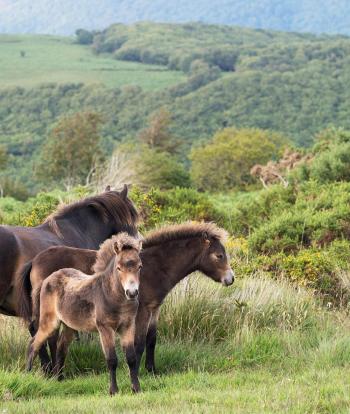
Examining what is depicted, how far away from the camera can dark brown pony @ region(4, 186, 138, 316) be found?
812 cm

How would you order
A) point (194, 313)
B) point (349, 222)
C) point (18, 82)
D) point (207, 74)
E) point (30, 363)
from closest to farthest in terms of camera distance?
point (30, 363) < point (194, 313) < point (349, 222) < point (207, 74) < point (18, 82)

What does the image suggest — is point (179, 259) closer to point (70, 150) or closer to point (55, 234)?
point (55, 234)

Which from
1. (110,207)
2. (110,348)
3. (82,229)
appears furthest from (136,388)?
(110,207)

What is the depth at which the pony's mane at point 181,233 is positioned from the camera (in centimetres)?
783

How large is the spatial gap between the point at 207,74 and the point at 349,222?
113 m

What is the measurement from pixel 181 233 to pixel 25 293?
5.61ft

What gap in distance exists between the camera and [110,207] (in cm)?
933

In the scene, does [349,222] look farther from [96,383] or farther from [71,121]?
[71,121]

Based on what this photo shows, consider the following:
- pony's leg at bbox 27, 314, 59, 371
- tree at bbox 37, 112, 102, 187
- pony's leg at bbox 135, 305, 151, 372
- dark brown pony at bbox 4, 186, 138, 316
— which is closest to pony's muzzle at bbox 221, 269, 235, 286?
pony's leg at bbox 135, 305, 151, 372

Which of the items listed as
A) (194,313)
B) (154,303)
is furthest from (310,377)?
(194,313)

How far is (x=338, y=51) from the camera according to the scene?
13138 cm

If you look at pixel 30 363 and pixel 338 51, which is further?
pixel 338 51

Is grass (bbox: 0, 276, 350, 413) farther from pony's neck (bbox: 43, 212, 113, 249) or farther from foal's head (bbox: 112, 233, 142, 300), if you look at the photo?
pony's neck (bbox: 43, 212, 113, 249)

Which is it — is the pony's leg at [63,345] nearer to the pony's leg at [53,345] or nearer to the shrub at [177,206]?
the pony's leg at [53,345]
